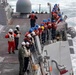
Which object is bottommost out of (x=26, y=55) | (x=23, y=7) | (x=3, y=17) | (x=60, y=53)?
(x=60, y=53)

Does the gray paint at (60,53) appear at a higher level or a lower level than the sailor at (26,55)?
lower

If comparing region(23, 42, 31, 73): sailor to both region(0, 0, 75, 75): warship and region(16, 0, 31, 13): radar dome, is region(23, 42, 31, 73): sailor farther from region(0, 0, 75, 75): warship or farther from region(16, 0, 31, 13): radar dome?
region(16, 0, 31, 13): radar dome

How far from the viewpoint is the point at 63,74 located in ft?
43.3

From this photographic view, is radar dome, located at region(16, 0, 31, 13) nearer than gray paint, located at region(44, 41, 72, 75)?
No

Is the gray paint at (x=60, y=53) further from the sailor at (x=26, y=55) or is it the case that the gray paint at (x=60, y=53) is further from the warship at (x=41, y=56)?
the sailor at (x=26, y=55)

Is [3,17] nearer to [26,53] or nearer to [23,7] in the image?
[23,7]

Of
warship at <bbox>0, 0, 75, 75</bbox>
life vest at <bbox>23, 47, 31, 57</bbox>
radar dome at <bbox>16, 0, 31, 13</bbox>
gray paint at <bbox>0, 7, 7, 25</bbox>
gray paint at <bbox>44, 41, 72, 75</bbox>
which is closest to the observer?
warship at <bbox>0, 0, 75, 75</bbox>

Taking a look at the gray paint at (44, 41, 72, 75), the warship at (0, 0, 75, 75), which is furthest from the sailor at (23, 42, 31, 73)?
the gray paint at (44, 41, 72, 75)

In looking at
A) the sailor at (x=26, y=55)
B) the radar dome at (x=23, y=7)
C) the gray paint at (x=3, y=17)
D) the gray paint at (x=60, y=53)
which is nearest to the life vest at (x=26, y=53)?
the sailor at (x=26, y=55)

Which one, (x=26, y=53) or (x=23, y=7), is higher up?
(x=26, y=53)

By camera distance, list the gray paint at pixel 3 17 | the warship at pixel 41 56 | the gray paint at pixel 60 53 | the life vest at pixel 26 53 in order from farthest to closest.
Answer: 1. the gray paint at pixel 3 17
2. the gray paint at pixel 60 53
3. the life vest at pixel 26 53
4. the warship at pixel 41 56

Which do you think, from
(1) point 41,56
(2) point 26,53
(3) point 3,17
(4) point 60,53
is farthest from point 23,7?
(1) point 41,56

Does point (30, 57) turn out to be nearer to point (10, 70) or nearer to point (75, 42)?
point (10, 70)

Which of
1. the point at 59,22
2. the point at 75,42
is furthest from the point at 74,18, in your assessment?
the point at 59,22
